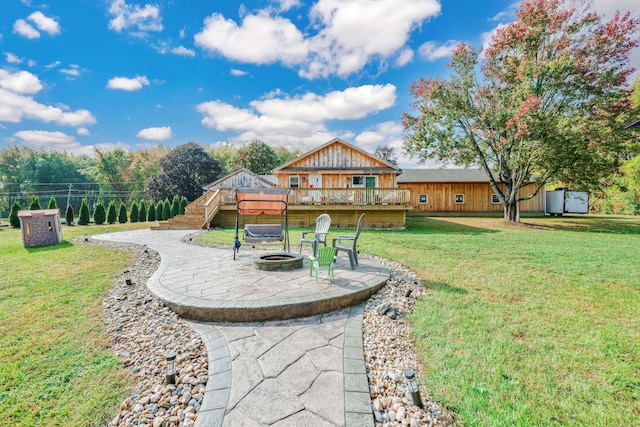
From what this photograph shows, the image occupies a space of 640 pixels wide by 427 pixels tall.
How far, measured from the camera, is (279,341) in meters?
2.75

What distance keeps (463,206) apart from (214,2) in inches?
874

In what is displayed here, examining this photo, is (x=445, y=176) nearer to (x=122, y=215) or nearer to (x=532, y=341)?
(x=532, y=341)

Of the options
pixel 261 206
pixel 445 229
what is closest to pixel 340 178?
pixel 445 229

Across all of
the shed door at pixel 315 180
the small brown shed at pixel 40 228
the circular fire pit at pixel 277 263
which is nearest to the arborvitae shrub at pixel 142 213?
the small brown shed at pixel 40 228

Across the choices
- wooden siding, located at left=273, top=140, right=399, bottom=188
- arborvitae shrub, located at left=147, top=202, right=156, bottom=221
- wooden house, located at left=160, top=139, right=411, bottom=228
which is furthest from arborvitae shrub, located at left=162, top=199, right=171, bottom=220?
wooden siding, located at left=273, top=140, right=399, bottom=188

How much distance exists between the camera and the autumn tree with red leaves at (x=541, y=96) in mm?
11719

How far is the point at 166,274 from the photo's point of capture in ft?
15.9

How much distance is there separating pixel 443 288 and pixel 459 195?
2108 centimetres

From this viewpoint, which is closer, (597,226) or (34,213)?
(34,213)

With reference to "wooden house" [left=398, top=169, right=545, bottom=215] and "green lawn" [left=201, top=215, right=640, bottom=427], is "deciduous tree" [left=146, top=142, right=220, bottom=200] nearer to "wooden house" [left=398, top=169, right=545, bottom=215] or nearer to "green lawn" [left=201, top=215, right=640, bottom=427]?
"wooden house" [left=398, top=169, right=545, bottom=215]

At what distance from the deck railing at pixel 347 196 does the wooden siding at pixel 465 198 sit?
10249mm

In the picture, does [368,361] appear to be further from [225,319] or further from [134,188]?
[134,188]

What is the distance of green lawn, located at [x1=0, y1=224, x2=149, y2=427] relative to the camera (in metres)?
1.91

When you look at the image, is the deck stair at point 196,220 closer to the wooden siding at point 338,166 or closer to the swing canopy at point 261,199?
the wooden siding at point 338,166
